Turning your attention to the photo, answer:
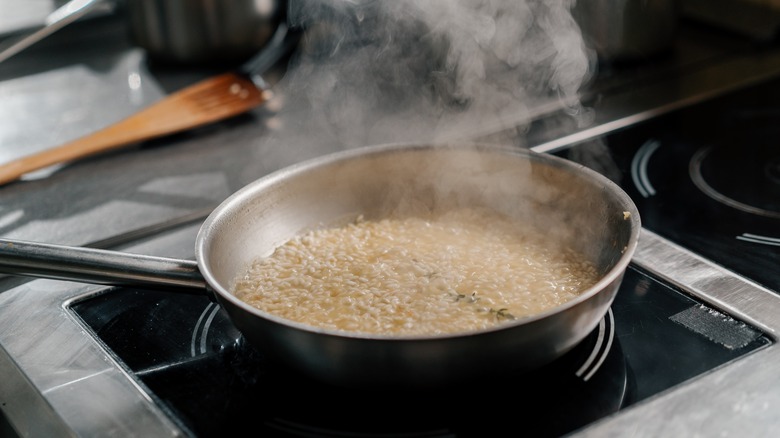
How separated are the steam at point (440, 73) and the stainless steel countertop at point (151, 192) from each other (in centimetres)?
2

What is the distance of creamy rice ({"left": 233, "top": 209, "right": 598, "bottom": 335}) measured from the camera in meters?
0.76

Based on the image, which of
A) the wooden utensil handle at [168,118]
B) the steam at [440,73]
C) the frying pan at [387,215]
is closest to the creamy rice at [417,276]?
the frying pan at [387,215]

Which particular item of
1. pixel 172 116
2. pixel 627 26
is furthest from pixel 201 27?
pixel 627 26

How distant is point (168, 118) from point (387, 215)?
1.51 ft

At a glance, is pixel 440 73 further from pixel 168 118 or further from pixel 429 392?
pixel 429 392

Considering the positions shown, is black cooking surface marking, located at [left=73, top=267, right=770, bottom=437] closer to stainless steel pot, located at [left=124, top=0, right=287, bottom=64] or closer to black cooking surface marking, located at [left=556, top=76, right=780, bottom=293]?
black cooking surface marking, located at [left=556, top=76, right=780, bottom=293]

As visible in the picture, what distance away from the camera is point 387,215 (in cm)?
101

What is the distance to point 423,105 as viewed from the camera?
1.32 m

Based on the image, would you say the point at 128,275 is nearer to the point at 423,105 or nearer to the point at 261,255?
the point at 261,255

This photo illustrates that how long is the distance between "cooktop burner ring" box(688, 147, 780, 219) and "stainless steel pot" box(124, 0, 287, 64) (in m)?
0.76

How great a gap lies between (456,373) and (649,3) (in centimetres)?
96

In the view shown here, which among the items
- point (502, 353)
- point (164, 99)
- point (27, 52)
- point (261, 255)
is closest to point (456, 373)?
point (502, 353)

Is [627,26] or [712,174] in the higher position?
[627,26]

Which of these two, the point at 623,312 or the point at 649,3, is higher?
the point at 649,3
